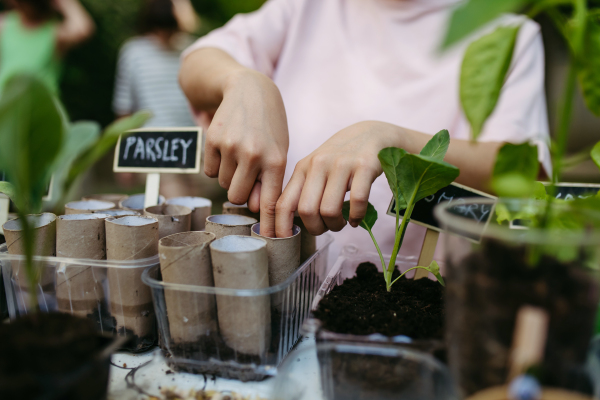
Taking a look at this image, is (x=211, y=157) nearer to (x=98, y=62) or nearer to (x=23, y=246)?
(x=23, y=246)

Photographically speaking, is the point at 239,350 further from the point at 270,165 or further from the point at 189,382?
the point at 270,165

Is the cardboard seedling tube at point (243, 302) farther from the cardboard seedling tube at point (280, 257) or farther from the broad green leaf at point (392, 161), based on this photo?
the broad green leaf at point (392, 161)

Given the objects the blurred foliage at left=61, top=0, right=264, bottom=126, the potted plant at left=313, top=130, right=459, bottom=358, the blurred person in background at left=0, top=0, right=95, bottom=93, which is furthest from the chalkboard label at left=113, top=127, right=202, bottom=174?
the blurred foliage at left=61, top=0, right=264, bottom=126

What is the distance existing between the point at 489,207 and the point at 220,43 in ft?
3.06

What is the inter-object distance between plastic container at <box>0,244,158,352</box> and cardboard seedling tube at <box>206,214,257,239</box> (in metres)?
0.10

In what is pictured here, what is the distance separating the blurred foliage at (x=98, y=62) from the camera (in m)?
4.02

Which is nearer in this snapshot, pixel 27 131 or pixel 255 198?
pixel 27 131

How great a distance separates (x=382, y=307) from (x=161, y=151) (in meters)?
0.60

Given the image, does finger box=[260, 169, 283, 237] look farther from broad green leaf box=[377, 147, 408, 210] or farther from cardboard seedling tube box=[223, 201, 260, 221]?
broad green leaf box=[377, 147, 408, 210]

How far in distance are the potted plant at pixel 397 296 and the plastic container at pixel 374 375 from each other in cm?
2

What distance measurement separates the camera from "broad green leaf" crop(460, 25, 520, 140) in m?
0.33

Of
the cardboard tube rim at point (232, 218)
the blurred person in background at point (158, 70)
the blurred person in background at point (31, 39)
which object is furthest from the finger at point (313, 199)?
the blurred person in background at point (158, 70)

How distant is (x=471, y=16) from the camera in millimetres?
256

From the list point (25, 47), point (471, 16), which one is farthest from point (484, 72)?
point (25, 47)
